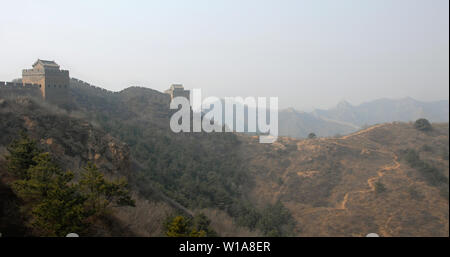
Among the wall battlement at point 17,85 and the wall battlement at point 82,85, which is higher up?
the wall battlement at point 82,85

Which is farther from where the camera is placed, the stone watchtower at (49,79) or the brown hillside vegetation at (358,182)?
the brown hillside vegetation at (358,182)

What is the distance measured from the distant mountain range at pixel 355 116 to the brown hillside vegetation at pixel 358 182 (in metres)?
46.7

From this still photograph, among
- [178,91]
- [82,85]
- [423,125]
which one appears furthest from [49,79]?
[423,125]

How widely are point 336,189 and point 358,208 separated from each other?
3777 millimetres

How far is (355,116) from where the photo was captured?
138 metres

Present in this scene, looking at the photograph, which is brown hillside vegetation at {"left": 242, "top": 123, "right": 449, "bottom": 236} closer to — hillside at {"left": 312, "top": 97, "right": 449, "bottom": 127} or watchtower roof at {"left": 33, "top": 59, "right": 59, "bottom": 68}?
watchtower roof at {"left": 33, "top": 59, "right": 59, "bottom": 68}

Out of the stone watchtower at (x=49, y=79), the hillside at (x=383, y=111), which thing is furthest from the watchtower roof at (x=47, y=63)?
the hillside at (x=383, y=111)

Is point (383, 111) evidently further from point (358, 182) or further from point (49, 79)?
point (49, 79)

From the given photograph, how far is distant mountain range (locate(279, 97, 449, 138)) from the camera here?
10275cm

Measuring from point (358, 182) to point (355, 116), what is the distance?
120580 mm

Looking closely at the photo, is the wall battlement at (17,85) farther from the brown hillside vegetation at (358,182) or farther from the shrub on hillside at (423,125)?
the shrub on hillside at (423,125)

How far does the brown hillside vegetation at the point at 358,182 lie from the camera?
21.3m

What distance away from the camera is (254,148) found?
34.4 m

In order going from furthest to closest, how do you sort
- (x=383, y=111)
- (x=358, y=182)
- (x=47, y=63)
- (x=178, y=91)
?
(x=383, y=111)
(x=178, y=91)
(x=358, y=182)
(x=47, y=63)
